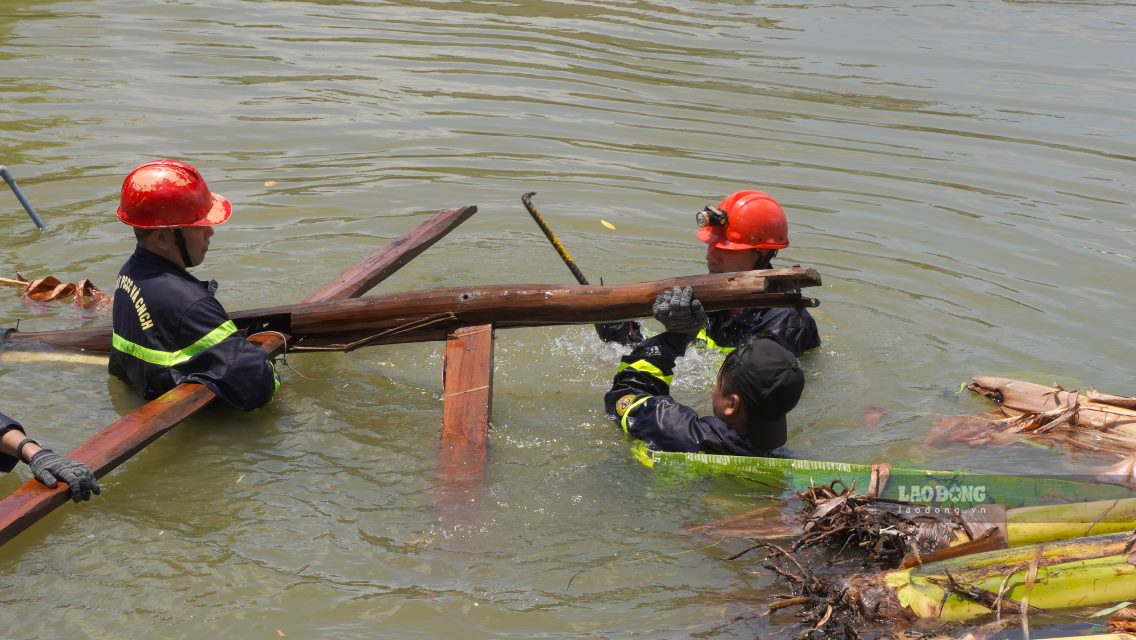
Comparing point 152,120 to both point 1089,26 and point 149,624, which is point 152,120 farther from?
point 1089,26

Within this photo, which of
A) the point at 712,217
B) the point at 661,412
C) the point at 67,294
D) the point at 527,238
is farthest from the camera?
the point at 527,238

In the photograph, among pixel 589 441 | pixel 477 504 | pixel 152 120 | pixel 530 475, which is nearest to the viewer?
pixel 477 504

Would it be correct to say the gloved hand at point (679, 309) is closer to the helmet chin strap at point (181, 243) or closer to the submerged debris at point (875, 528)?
the submerged debris at point (875, 528)

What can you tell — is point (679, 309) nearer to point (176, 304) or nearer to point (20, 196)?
point (176, 304)

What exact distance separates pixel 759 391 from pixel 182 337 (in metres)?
2.76

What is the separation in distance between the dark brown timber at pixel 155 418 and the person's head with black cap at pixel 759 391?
7.85 feet

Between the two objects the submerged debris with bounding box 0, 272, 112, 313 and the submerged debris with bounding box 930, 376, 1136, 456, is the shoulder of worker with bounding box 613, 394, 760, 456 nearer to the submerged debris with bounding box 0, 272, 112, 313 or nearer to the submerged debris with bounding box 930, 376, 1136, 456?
the submerged debris with bounding box 930, 376, 1136, 456

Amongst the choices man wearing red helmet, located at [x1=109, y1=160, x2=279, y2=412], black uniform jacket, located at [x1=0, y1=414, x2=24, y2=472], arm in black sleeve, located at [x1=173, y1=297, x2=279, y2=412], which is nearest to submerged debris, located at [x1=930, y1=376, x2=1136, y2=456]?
arm in black sleeve, located at [x1=173, y1=297, x2=279, y2=412]

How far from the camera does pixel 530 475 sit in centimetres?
540

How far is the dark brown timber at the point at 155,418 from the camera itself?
4305mm

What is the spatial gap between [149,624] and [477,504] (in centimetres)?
146

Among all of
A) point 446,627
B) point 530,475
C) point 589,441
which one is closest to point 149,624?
point 446,627

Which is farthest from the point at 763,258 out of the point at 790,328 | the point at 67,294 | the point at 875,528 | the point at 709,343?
the point at 67,294

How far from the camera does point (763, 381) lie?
15.6 feet
